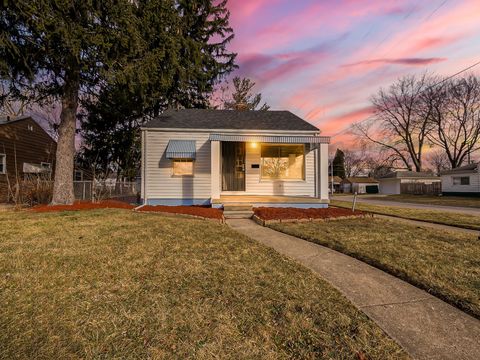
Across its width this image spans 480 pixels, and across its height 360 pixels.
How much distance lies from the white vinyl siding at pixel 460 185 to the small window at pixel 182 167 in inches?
1217

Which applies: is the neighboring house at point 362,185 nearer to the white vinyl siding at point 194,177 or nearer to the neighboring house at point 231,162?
the neighboring house at point 231,162

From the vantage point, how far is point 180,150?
10516mm

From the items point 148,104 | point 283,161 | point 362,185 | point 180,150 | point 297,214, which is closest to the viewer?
point 297,214

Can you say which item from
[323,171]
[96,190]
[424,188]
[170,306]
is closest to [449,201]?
[424,188]

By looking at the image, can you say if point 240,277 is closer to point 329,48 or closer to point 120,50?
point 120,50

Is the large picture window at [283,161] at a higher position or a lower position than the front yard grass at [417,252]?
higher

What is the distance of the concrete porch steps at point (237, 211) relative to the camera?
8.54 metres

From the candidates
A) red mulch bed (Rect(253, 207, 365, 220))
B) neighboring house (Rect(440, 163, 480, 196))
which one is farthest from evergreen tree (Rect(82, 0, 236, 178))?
neighboring house (Rect(440, 163, 480, 196))

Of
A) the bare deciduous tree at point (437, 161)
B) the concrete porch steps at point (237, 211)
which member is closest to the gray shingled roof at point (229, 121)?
the concrete porch steps at point (237, 211)

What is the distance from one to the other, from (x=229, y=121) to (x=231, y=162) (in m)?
2.32

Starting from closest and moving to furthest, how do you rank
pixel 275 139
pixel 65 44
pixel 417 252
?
pixel 417 252 → pixel 65 44 → pixel 275 139

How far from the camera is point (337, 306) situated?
2.52m

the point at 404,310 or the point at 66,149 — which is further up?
the point at 66,149

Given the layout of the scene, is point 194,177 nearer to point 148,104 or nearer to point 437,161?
point 148,104
